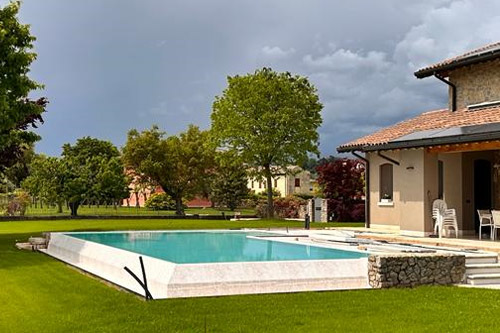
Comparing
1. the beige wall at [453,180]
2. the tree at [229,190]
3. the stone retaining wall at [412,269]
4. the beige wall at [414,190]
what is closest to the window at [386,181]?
the beige wall at [414,190]

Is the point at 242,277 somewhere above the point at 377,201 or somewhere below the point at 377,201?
below

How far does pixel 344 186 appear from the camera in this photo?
40.0 m

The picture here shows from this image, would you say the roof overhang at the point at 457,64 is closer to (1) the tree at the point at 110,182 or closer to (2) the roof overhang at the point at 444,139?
(2) the roof overhang at the point at 444,139

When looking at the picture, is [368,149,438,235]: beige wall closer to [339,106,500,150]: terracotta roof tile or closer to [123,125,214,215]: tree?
[339,106,500,150]: terracotta roof tile

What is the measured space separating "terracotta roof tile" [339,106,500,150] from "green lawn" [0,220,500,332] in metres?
9.53

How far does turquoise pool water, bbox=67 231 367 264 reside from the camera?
1642 cm

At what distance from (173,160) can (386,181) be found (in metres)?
32.1

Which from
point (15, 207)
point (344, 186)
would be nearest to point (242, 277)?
point (344, 186)

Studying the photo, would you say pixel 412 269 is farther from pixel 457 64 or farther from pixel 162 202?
pixel 162 202

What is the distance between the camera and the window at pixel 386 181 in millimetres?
22906

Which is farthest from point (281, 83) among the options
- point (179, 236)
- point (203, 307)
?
point (203, 307)

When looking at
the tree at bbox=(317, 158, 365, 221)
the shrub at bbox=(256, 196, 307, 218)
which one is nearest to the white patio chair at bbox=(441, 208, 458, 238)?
the tree at bbox=(317, 158, 365, 221)

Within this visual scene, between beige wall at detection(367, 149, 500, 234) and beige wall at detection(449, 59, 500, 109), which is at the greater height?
beige wall at detection(449, 59, 500, 109)

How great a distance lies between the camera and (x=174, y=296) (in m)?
11.2
